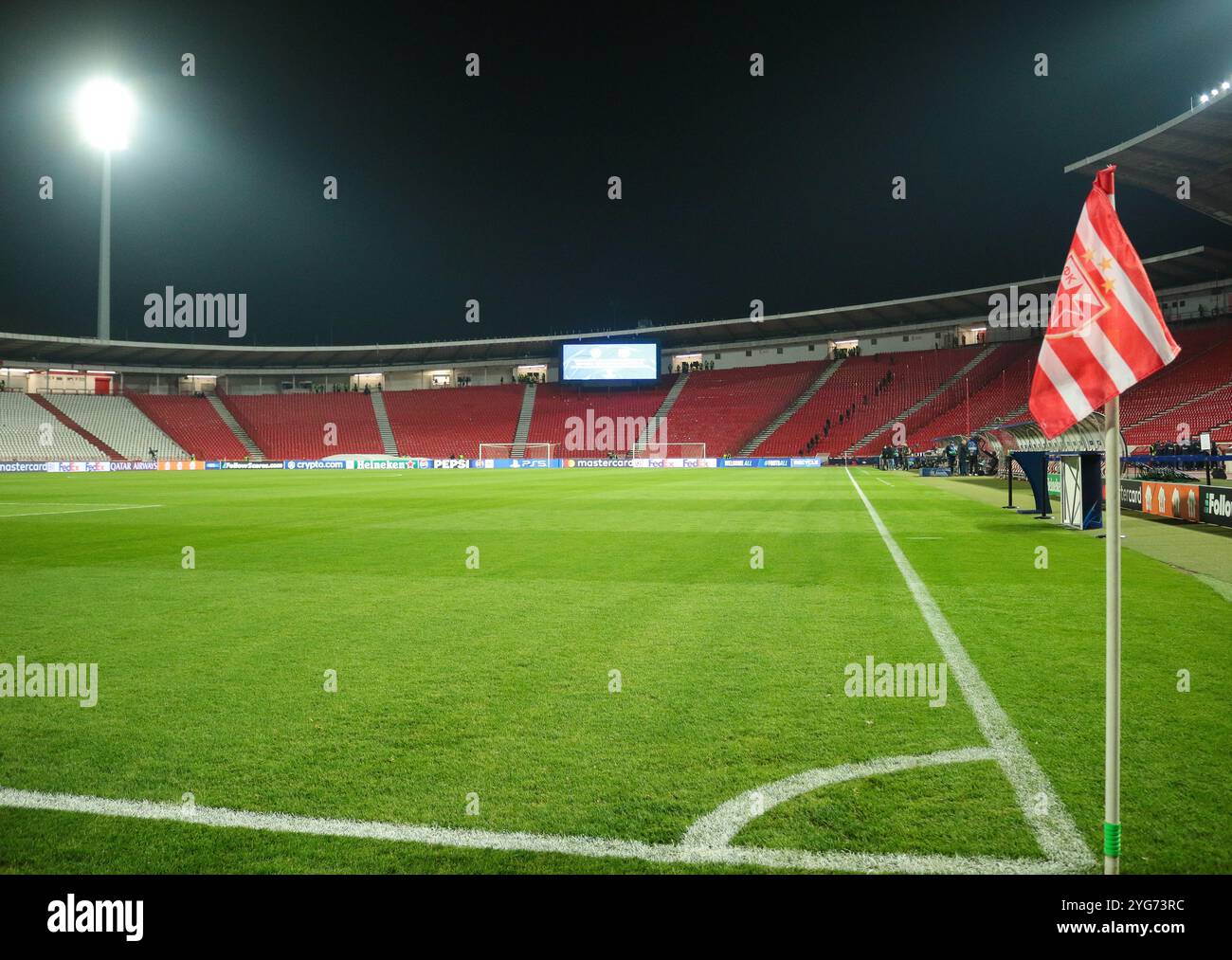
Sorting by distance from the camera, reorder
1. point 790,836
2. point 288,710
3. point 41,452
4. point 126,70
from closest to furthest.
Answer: point 790,836, point 288,710, point 126,70, point 41,452

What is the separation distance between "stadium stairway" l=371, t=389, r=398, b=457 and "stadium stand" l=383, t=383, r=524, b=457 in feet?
1.25

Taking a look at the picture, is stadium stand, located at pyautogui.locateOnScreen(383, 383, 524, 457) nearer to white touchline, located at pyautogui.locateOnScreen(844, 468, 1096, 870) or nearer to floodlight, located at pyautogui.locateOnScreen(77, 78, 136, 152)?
floodlight, located at pyautogui.locateOnScreen(77, 78, 136, 152)

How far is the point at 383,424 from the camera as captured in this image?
75125mm

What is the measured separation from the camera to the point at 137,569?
9023mm

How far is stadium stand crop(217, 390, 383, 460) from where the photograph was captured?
72.1 metres

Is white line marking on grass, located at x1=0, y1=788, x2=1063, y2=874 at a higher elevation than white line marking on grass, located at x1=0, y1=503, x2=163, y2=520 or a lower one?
lower

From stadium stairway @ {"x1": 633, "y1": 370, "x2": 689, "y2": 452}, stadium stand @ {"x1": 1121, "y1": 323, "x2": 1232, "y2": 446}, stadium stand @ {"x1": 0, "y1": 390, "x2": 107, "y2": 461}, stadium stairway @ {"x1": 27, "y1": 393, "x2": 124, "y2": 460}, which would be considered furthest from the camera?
stadium stairway @ {"x1": 633, "y1": 370, "x2": 689, "y2": 452}

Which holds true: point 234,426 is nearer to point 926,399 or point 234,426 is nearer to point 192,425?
point 192,425

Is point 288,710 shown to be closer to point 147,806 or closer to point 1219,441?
point 147,806

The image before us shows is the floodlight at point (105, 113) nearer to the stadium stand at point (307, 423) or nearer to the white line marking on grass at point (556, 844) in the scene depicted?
the stadium stand at point (307, 423)

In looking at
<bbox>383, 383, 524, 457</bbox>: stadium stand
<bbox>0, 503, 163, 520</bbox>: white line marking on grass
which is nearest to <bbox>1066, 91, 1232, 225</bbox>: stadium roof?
<bbox>0, 503, 163, 520</bbox>: white line marking on grass

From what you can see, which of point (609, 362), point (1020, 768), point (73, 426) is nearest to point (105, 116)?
point (73, 426)

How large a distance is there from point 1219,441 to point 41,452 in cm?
7683
